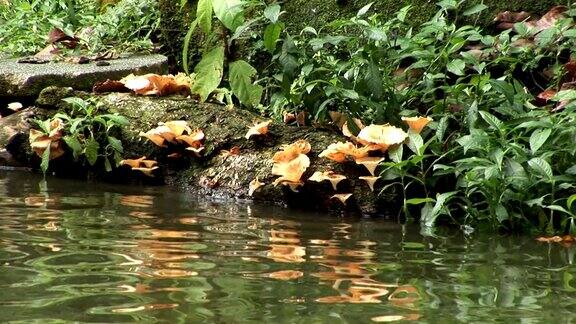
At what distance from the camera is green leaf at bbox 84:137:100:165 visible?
4.74m

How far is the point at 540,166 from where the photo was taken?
142 inches

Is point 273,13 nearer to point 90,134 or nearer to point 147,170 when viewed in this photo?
point 147,170

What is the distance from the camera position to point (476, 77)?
14.7 ft

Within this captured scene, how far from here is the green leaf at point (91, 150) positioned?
4.74 m

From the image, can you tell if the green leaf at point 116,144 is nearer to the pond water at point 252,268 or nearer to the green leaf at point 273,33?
the pond water at point 252,268

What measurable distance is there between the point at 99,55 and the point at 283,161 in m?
2.57

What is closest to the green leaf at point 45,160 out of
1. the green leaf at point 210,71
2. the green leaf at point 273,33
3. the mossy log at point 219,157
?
the mossy log at point 219,157

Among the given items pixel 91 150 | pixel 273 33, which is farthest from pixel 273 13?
pixel 91 150

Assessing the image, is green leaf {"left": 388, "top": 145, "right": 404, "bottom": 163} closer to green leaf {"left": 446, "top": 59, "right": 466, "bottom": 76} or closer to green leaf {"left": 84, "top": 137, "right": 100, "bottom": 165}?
green leaf {"left": 446, "top": 59, "right": 466, "bottom": 76}

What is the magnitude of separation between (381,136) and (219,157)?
96cm

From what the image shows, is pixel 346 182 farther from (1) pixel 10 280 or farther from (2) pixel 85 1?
(2) pixel 85 1

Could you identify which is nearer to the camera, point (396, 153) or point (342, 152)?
point (396, 153)

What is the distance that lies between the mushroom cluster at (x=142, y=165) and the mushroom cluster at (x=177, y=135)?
116mm

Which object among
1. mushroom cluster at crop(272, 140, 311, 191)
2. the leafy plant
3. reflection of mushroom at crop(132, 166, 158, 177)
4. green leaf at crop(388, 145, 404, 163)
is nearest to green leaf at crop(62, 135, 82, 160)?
the leafy plant
